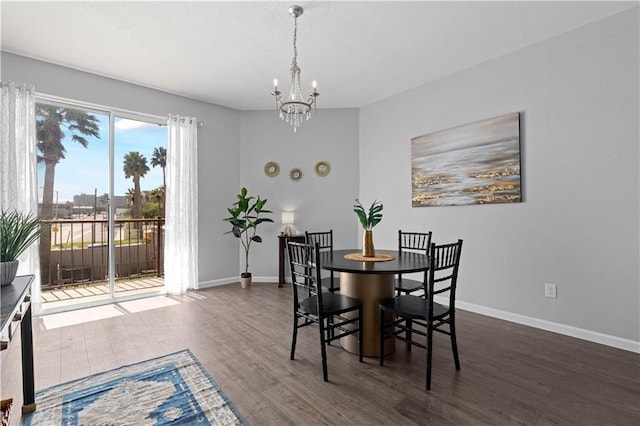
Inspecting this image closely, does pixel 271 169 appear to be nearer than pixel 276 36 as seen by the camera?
No

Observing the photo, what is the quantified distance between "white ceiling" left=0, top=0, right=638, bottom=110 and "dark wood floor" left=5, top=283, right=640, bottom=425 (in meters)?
2.88

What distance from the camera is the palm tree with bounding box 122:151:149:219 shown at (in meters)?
4.38

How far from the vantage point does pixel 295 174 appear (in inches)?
211

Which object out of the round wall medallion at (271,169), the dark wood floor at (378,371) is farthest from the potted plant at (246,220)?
the dark wood floor at (378,371)

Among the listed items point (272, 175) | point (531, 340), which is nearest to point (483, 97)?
point (531, 340)

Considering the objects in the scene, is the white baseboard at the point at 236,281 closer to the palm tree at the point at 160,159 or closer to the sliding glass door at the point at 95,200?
the sliding glass door at the point at 95,200

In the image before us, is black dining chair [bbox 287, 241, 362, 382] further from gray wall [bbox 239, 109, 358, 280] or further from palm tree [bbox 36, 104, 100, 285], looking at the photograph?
palm tree [bbox 36, 104, 100, 285]

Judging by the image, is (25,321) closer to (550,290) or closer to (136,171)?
(136,171)

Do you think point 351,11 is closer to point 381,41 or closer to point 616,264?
point 381,41

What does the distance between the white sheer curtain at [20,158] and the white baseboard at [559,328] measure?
4.96 metres

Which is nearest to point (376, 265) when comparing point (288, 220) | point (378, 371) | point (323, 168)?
point (378, 371)

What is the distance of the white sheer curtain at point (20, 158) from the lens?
3312 mm

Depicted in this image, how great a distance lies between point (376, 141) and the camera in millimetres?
4961

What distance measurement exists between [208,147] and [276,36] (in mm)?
2477
